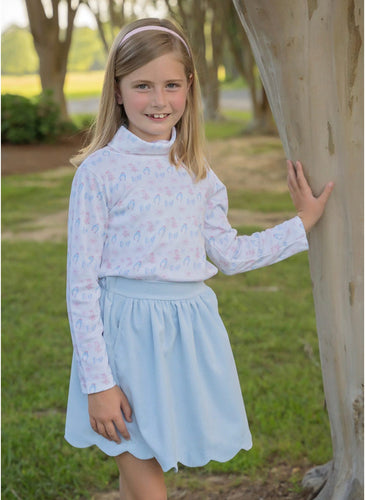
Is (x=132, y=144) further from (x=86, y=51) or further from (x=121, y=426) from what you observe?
(x=86, y=51)

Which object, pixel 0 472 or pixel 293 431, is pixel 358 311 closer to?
pixel 293 431

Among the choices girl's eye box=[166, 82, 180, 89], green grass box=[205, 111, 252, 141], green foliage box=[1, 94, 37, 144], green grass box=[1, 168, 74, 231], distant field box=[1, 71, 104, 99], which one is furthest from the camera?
distant field box=[1, 71, 104, 99]

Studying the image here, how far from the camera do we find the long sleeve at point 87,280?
191 centimetres

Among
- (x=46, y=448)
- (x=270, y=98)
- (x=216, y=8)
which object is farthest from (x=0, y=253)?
(x=216, y=8)

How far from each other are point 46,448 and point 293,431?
3.57 feet

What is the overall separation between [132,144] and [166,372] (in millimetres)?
642

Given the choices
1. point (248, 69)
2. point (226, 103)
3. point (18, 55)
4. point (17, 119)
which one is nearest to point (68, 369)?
point (17, 119)

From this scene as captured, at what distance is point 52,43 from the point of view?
1440 centimetres

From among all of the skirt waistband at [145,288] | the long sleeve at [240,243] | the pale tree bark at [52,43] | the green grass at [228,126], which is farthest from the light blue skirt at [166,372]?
the green grass at [228,126]

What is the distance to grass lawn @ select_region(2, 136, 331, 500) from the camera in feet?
9.66

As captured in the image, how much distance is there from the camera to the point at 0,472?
295cm

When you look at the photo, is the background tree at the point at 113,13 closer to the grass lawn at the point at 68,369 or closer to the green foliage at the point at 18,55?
the grass lawn at the point at 68,369

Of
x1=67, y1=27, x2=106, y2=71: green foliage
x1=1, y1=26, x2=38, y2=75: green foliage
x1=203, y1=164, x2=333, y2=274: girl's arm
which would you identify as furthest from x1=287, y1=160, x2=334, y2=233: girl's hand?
x1=67, y1=27, x2=106, y2=71: green foliage

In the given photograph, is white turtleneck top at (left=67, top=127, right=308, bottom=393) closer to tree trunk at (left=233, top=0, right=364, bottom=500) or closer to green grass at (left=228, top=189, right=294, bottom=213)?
tree trunk at (left=233, top=0, right=364, bottom=500)
